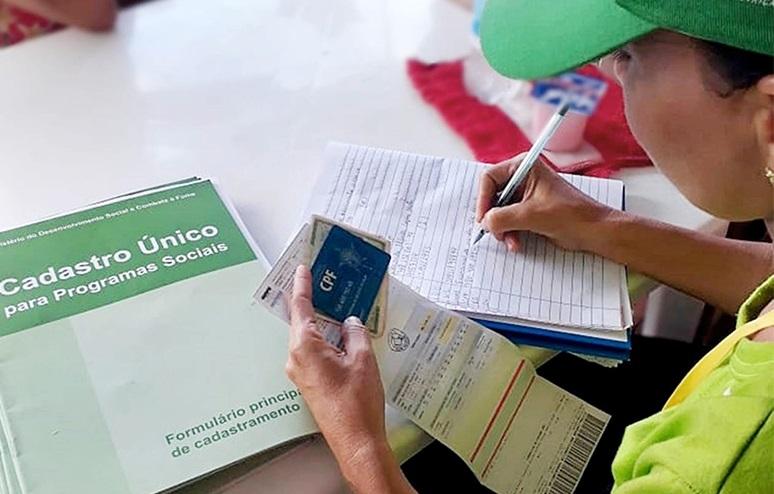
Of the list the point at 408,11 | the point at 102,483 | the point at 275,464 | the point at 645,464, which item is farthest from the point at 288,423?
the point at 408,11

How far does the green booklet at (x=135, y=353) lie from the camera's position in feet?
2.19

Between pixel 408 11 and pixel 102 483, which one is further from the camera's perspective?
pixel 408 11

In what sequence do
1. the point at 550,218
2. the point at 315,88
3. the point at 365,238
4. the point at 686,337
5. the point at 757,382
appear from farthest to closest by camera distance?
the point at 686,337
the point at 315,88
the point at 550,218
the point at 365,238
the point at 757,382

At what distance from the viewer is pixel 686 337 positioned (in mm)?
1463

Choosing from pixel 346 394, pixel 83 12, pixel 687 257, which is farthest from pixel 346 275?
pixel 83 12

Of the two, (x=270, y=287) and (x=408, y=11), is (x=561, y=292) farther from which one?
(x=408, y=11)

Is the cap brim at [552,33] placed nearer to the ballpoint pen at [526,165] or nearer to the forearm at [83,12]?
the ballpoint pen at [526,165]

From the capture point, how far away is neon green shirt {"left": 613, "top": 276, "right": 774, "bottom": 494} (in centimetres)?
61

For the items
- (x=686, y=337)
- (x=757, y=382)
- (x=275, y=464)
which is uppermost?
(x=757, y=382)

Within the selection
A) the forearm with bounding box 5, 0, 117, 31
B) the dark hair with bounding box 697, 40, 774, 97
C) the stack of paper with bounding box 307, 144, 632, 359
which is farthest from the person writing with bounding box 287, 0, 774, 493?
the forearm with bounding box 5, 0, 117, 31

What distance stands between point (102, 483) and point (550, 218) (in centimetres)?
45

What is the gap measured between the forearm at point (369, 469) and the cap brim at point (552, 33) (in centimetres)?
29

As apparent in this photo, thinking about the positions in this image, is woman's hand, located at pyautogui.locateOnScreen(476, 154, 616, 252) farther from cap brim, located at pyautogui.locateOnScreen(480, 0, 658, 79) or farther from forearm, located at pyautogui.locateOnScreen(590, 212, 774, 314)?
A: cap brim, located at pyautogui.locateOnScreen(480, 0, 658, 79)

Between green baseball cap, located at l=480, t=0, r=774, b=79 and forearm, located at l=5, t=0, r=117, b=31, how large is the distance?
58 centimetres
